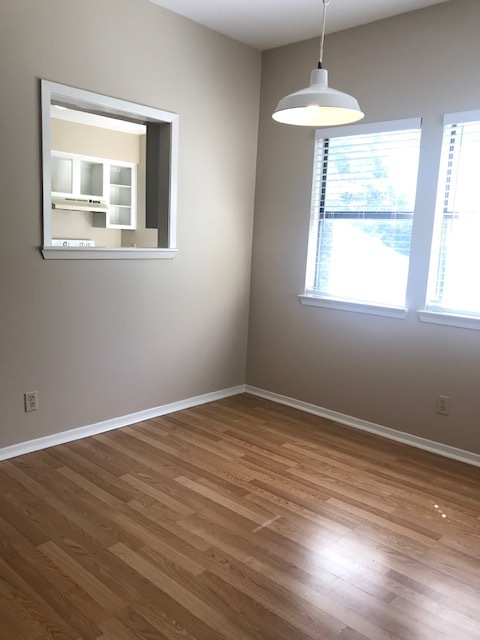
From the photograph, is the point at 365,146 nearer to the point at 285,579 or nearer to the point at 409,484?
the point at 409,484

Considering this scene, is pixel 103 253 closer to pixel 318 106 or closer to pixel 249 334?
pixel 249 334

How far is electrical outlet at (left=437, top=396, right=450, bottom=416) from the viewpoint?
3.52m

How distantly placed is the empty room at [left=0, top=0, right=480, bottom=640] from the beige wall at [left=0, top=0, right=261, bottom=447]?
0.05 feet

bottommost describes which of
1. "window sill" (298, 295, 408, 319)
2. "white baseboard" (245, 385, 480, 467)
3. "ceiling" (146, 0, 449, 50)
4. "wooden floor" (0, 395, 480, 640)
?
"wooden floor" (0, 395, 480, 640)

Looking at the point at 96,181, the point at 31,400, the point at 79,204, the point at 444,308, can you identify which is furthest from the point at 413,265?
the point at 96,181

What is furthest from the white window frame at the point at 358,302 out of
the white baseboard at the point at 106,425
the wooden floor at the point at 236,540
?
the white baseboard at the point at 106,425

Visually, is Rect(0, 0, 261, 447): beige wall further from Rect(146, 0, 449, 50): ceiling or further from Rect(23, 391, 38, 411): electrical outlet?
Rect(146, 0, 449, 50): ceiling

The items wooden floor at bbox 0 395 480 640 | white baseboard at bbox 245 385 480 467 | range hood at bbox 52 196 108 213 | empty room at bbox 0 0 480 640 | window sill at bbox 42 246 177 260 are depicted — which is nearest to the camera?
wooden floor at bbox 0 395 480 640

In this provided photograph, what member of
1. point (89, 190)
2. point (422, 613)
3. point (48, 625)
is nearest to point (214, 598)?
point (48, 625)

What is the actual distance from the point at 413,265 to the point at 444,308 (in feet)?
1.17

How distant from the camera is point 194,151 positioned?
156 inches

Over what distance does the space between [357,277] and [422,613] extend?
7.88 ft

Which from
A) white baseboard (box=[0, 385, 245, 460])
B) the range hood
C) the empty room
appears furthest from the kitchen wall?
white baseboard (box=[0, 385, 245, 460])

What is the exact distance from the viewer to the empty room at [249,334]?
2.18 meters
